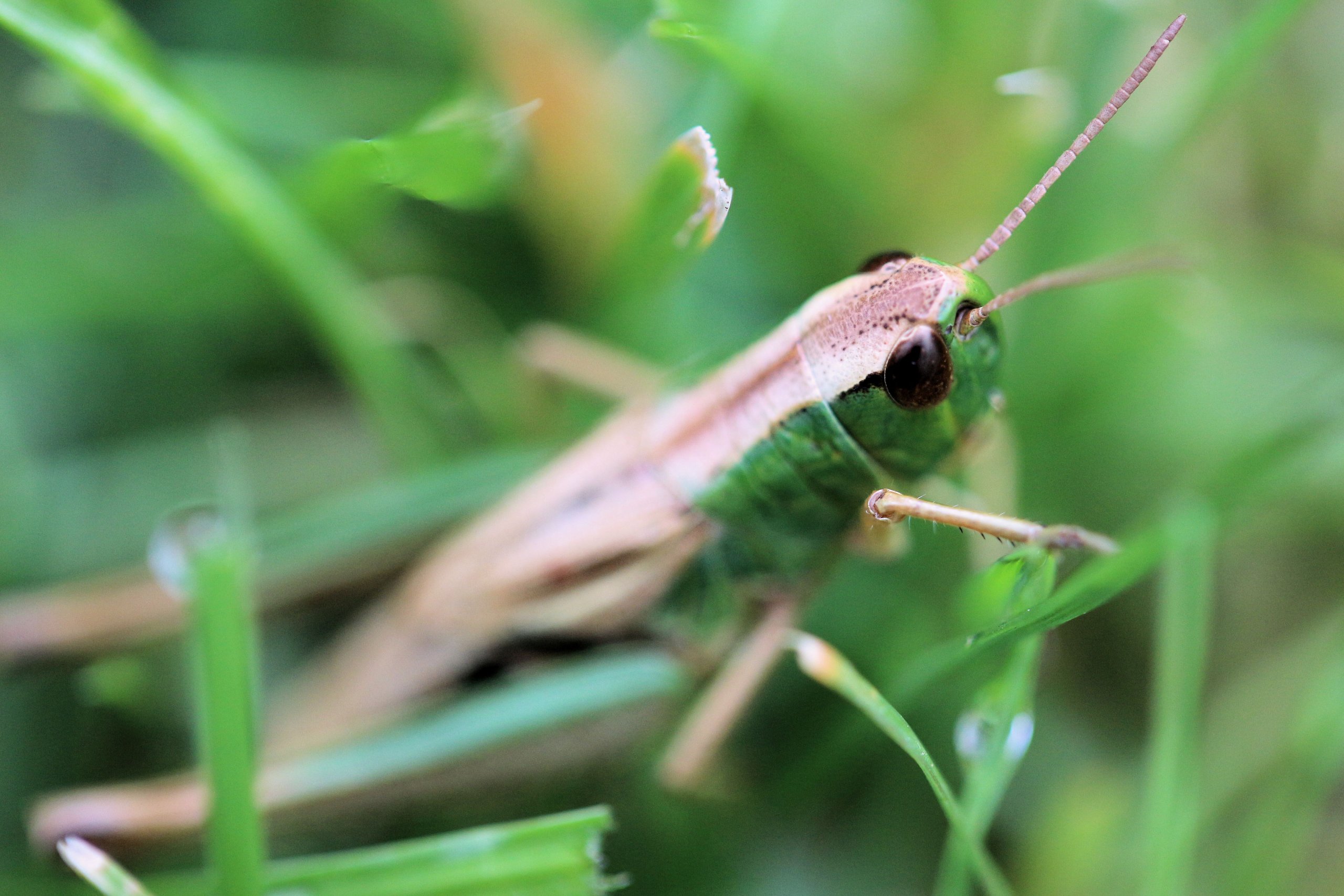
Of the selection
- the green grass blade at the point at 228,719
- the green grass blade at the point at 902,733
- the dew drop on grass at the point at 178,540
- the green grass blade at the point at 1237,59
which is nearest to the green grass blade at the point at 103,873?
the green grass blade at the point at 228,719

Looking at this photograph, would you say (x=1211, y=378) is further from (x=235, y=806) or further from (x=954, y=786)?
(x=235, y=806)

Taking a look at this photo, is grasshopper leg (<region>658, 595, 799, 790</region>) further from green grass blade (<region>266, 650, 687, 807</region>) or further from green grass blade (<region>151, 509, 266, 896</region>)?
green grass blade (<region>151, 509, 266, 896</region>)

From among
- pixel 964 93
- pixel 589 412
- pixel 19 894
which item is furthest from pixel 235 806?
pixel 964 93

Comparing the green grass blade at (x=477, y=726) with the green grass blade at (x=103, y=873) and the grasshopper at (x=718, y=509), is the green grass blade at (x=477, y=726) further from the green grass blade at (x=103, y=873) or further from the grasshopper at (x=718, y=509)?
the green grass blade at (x=103, y=873)

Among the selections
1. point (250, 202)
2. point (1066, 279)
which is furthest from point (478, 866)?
point (250, 202)

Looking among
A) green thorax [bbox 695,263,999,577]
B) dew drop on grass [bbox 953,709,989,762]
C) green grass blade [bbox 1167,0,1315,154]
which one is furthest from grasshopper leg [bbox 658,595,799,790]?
green grass blade [bbox 1167,0,1315,154]
